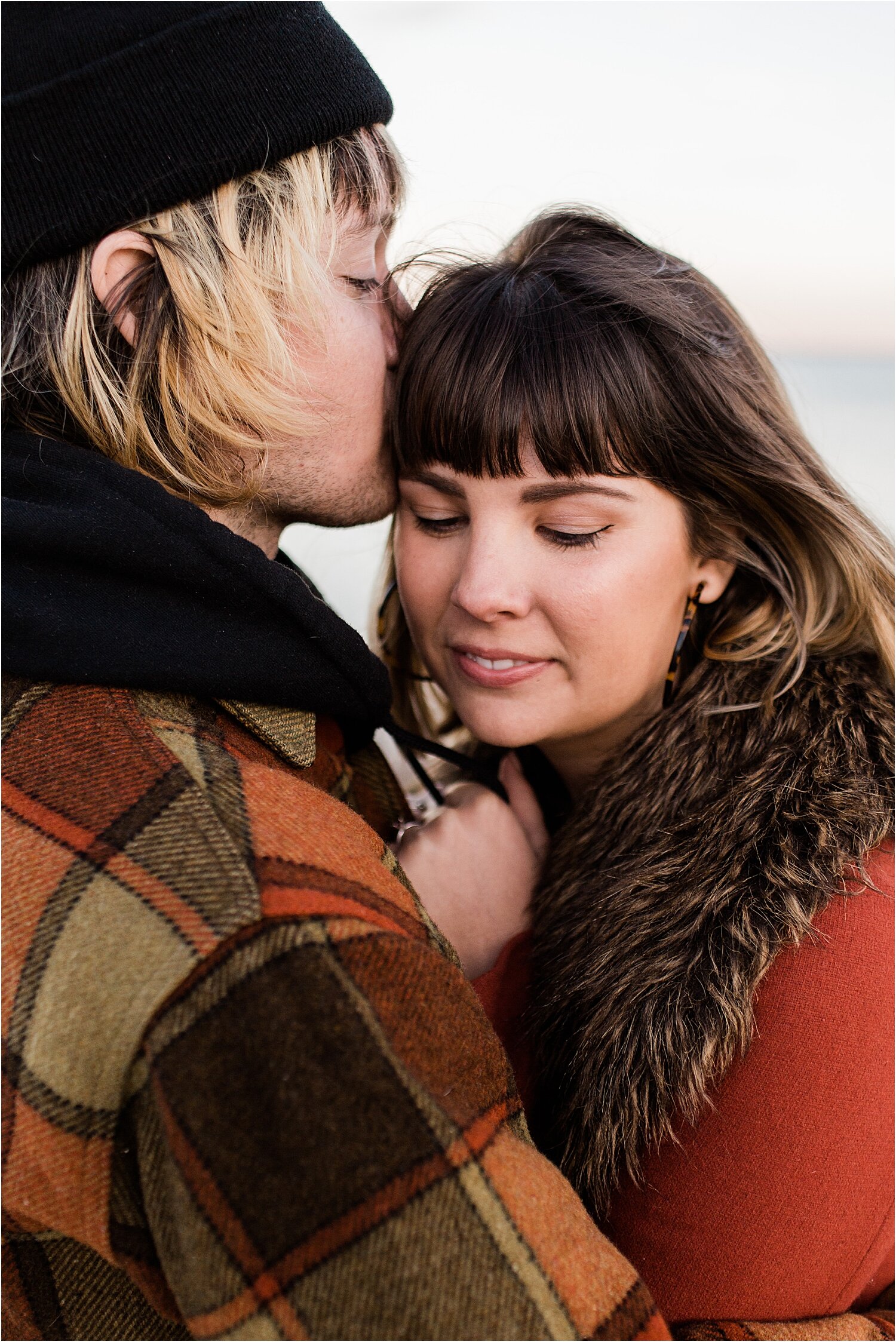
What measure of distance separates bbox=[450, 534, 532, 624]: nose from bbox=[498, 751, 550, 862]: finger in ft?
1.78

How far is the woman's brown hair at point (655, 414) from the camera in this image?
176 centimetres

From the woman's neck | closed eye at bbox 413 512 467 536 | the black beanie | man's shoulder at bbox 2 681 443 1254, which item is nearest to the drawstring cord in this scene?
the woman's neck

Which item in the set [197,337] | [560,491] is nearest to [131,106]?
[197,337]

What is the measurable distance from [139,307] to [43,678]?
2.48 feet

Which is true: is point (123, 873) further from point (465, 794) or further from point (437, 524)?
point (465, 794)

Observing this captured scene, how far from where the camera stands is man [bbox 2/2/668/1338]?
39.1 inches

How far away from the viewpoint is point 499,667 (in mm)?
1940

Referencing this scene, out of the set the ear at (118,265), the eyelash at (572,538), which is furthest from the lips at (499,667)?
the ear at (118,265)

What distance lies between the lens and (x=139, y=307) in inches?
66.9

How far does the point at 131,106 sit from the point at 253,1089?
1403 mm

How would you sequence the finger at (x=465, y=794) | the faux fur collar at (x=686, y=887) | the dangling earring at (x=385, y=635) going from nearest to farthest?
1. the faux fur collar at (x=686, y=887)
2. the finger at (x=465, y=794)
3. the dangling earring at (x=385, y=635)

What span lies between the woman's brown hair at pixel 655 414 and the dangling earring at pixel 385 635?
66 cm

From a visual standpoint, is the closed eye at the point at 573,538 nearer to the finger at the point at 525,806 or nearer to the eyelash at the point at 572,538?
the eyelash at the point at 572,538

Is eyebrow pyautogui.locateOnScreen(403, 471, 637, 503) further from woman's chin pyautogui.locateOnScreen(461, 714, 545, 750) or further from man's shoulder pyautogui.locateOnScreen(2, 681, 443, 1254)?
man's shoulder pyautogui.locateOnScreen(2, 681, 443, 1254)
